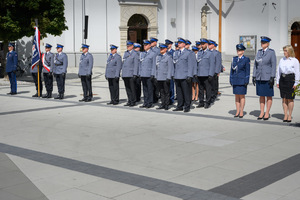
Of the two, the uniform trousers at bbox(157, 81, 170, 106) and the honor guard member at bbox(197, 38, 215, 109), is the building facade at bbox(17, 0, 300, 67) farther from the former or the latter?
the uniform trousers at bbox(157, 81, 170, 106)

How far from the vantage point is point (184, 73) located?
12.4m

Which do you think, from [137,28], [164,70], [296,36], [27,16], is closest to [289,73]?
[164,70]

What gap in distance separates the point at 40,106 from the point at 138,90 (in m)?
2.93

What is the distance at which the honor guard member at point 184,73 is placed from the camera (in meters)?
12.3

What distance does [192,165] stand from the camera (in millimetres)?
6684

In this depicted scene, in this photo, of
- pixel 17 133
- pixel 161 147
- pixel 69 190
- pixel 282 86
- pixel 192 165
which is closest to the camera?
pixel 69 190

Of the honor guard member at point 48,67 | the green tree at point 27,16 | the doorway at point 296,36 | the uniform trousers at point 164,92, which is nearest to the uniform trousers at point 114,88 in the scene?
the uniform trousers at point 164,92

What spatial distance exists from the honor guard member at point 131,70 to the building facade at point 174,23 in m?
17.2

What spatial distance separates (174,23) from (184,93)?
23811 millimetres

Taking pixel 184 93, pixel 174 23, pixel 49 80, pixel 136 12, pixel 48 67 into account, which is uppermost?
pixel 136 12

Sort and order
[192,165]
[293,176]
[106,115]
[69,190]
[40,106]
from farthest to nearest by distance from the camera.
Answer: [40,106], [106,115], [192,165], [293,176], [69,190]

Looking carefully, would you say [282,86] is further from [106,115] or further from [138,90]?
[138,90]

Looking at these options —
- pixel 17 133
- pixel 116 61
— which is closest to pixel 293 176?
pixel 17 133

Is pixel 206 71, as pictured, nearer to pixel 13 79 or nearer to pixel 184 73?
pixel 184 73
